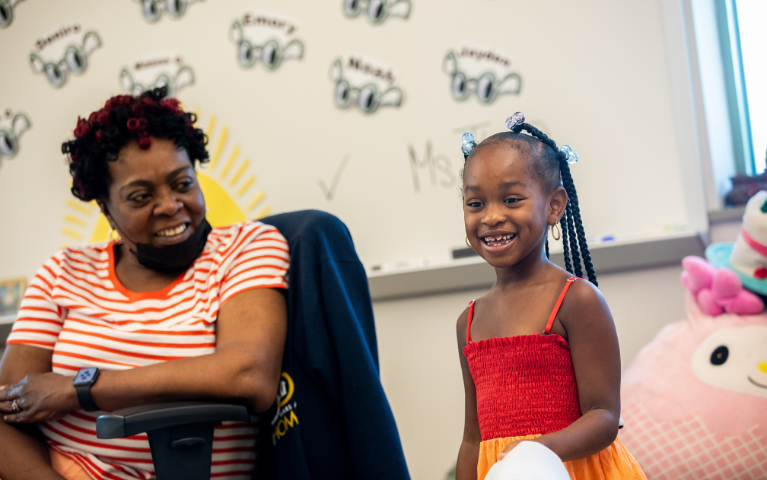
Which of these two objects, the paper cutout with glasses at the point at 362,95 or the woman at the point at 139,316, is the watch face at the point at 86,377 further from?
the paper cutout with glasses at the point at 362,95

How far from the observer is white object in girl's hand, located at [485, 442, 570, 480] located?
0.55m

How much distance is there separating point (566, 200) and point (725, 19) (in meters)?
1.28

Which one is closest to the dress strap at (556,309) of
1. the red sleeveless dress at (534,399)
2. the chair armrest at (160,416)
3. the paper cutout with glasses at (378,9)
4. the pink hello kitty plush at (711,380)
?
the red sleeveless dress at (534,399)

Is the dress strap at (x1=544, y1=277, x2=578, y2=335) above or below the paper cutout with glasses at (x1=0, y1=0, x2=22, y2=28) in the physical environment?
below

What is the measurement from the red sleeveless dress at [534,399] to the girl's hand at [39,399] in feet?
2.25

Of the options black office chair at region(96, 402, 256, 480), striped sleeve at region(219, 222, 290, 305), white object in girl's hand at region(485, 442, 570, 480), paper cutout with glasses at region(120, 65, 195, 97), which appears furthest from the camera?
paper cutout with glasses at region(120, 65, 195, 97)

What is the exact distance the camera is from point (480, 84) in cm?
170

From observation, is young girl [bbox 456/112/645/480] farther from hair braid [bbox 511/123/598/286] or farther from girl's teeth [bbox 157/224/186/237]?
girl's teeth [bbox 157/224/186/237]

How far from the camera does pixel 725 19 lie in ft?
5.62

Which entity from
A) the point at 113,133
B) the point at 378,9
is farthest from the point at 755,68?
the point at 113,133

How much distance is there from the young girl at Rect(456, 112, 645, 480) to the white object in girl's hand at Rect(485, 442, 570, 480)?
5.5 inches

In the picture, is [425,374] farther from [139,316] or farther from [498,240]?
[498,240]

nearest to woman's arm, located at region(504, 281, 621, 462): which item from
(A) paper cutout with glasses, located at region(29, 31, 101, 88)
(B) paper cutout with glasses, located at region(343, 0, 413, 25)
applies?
(B) paper cutout with glasses, located at region(343, 0, 413, 25)

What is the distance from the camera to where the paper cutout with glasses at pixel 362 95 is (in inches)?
69.1
